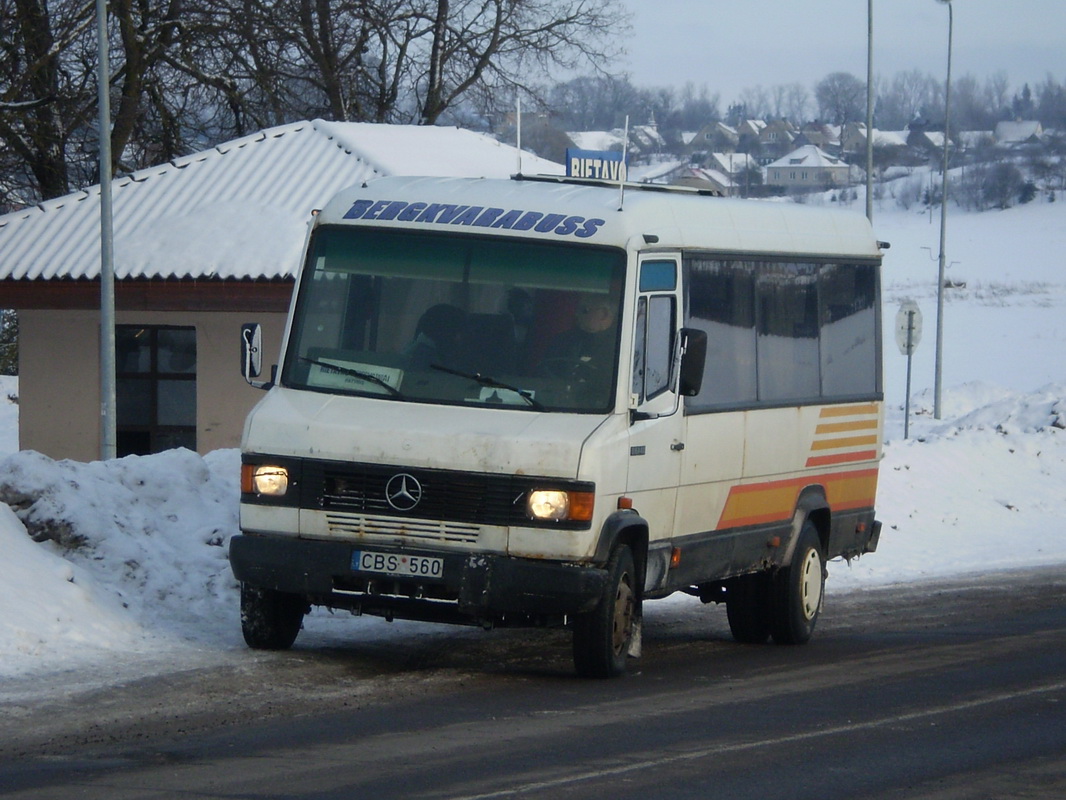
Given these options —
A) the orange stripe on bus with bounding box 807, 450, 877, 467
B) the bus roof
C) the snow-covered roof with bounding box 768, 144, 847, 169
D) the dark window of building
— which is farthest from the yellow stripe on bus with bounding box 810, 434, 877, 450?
the snow-covered roof with bounding box 768, 144, 847, 169

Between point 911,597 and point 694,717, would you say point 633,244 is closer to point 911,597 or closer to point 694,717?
point 694,717

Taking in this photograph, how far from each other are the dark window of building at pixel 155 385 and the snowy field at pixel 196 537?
8742 millimetres

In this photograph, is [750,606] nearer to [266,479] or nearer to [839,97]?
[266,479]

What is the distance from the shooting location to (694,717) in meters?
8.38

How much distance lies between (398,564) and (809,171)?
103490mm

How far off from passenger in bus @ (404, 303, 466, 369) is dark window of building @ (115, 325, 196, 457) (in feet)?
43.0

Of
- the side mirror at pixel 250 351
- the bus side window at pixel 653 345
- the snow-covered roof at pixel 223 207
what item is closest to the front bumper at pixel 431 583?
the side mirror at pixel 250 351

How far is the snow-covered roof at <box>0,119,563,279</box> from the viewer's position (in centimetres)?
2092

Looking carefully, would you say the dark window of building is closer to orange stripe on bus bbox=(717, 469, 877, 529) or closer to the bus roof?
orange stripe on bus bbox=(717, 469, 877, 529)

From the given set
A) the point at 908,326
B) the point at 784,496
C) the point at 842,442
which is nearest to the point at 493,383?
the point at 784,496

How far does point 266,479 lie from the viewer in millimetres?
9180

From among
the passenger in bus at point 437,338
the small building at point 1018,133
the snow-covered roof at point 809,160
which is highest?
the small building at point 1018,133

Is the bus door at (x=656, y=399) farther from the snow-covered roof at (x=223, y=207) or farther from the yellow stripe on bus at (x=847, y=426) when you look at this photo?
the snow-covered roof at (x=223, y=207)

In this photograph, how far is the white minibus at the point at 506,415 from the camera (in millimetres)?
8805
